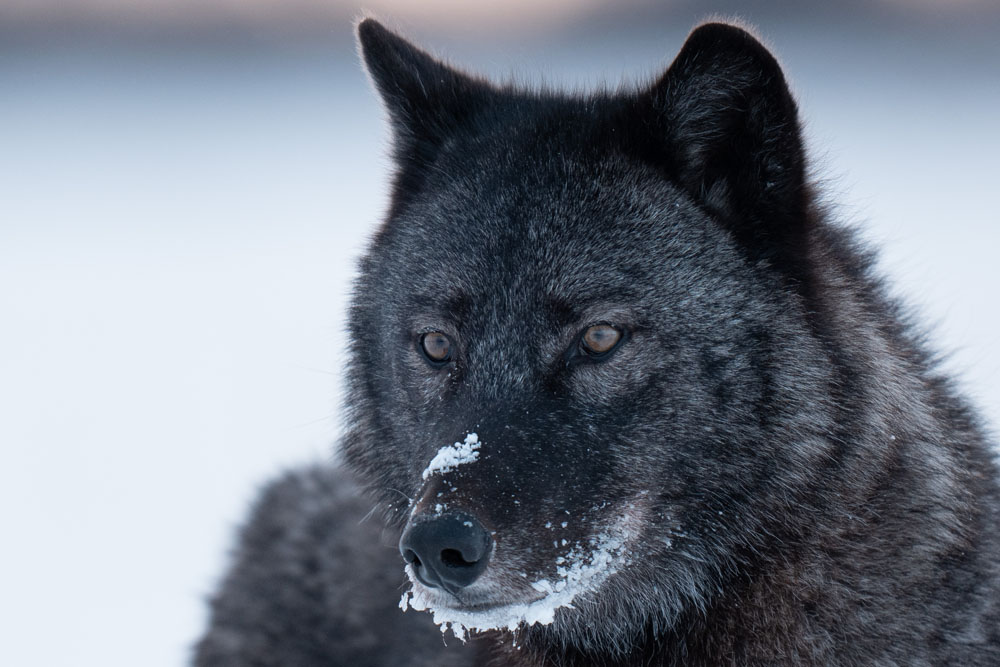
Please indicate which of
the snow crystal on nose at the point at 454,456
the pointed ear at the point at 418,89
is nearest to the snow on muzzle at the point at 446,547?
the snow crystal on nose at the point at 454,456

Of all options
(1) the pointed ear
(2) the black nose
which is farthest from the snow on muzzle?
(1) the pointed ear

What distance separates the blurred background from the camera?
5578mm

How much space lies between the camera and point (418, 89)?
3.68m

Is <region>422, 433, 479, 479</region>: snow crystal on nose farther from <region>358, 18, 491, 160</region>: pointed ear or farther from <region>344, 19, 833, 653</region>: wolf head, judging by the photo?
<region>358, 18, 491, 160</region>: pointed ear

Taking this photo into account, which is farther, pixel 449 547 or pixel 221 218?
pixel 221 218

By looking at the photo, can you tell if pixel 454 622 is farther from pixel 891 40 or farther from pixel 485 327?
pixel 891 40

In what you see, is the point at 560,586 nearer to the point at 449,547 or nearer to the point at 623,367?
the point at 449,547

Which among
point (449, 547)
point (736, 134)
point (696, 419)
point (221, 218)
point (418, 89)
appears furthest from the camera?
point (221, 218)

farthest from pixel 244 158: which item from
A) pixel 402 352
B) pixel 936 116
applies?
pixel 402 352

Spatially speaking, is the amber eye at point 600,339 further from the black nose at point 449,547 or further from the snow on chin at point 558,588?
the black nose at point 449,547

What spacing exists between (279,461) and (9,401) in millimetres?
3298

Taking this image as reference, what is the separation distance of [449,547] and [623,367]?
713 millimetres

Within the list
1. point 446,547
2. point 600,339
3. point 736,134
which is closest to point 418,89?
point 736,134

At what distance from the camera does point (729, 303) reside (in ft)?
9.50
